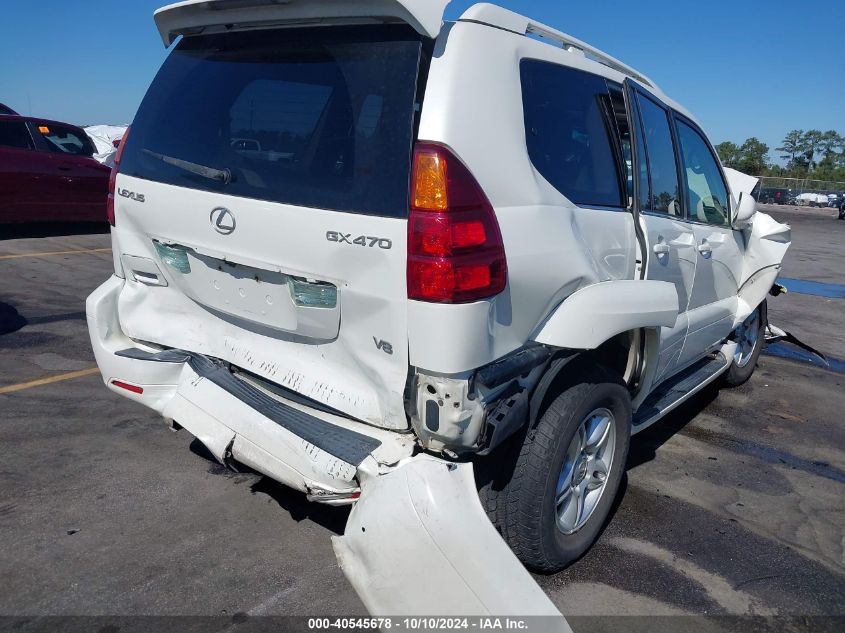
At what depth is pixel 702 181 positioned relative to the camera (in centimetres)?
450

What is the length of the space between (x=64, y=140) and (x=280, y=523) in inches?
397

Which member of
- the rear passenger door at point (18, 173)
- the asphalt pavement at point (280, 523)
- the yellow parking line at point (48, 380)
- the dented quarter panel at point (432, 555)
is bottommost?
the asphalt pavement at point (280, 523)

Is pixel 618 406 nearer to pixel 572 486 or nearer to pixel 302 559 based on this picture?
pixel 572 486

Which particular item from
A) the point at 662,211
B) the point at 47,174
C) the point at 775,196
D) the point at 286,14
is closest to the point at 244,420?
the point at 286,14

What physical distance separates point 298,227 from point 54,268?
7499mm

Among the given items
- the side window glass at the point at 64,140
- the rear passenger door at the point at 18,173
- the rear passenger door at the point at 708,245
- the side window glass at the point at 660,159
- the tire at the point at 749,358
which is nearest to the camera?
the side window glass at the point at 660,159

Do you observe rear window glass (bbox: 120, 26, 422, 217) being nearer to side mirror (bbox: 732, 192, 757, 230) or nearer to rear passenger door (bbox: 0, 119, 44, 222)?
side mirror (bbox: 732, 192, 757, 230)

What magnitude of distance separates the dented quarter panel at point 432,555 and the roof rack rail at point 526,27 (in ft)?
5.11

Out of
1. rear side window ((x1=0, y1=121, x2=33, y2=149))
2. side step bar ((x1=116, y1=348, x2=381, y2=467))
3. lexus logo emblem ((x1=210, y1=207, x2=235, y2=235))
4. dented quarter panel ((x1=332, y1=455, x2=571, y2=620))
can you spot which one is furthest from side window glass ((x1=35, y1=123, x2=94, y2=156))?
dented quarter panel ((x1=332, y1=455, x2=571, y2=620))

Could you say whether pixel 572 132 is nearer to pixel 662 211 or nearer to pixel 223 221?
pixel 662 211

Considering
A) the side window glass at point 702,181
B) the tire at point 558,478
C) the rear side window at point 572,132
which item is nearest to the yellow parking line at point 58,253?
the side window glass at point 702,181

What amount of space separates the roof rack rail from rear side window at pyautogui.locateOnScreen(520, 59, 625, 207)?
13cm

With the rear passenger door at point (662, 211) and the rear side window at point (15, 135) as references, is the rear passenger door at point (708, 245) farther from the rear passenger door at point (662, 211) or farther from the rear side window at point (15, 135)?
the rear side window at point (15, 135)

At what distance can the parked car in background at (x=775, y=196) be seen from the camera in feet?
163
